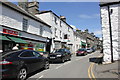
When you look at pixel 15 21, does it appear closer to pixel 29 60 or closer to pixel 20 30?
pixel 20 30

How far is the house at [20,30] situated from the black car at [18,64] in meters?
5.53

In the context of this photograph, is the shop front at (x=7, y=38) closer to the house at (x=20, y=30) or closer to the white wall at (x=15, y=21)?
the house at (x=20, y=30)

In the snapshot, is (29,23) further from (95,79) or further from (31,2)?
(95,79)

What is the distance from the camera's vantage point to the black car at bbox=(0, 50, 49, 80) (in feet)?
18.2

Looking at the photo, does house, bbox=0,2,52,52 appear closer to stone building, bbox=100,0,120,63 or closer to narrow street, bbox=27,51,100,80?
narrow street, bbox=27,51,100,80

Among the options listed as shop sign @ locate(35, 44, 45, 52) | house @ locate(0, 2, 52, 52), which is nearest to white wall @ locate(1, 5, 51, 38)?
house @ locate(0, 2, 52, 52)

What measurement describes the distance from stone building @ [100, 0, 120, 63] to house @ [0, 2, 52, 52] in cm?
932

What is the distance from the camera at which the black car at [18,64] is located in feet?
18.2

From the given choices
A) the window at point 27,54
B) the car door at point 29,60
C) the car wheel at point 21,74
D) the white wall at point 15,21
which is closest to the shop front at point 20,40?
the white wall at point 15,21

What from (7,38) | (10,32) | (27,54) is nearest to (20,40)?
(10,32)

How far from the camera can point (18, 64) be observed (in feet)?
19.8

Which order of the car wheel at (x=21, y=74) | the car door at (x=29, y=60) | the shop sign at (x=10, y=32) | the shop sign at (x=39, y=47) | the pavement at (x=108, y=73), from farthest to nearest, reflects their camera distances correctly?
the shop sign at (x=39, y=47) < the shop sign at (x=10, y=32) < the car door at (x=29, y=60) < the pavement at (x=108, y=73) < the car wheel at (x=21, y=74)

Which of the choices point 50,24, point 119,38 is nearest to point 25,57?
point 119,38

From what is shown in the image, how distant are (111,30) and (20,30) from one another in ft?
34.3
